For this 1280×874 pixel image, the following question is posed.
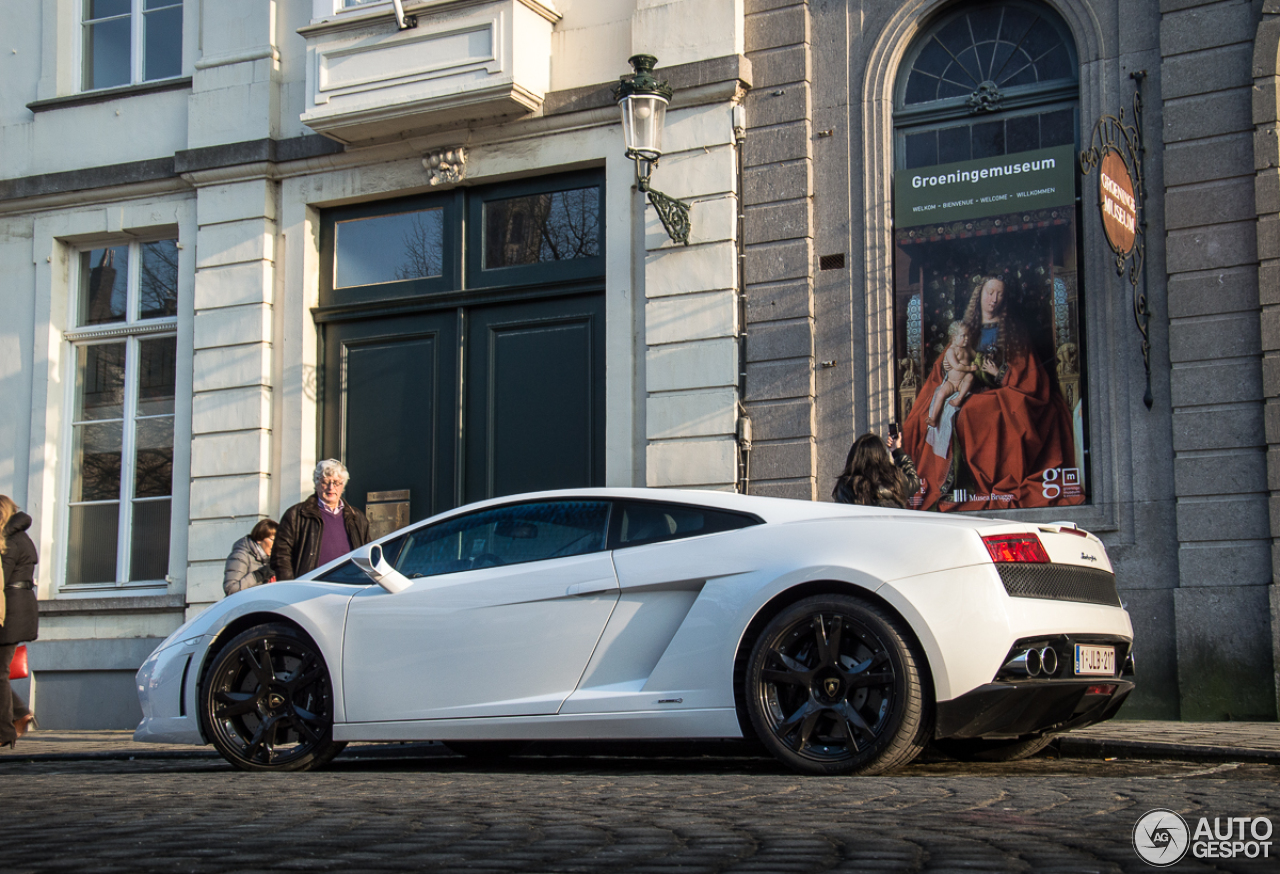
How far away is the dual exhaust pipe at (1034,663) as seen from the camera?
5.62 meters

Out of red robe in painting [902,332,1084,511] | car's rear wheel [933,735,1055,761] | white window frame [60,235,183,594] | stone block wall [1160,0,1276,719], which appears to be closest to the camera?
car's rear wheel [933,735,1055,761]

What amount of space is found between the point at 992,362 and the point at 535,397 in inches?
153

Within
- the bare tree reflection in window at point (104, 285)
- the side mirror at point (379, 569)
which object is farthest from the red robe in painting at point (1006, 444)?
the bare tree reflection in window at point (104, 285)

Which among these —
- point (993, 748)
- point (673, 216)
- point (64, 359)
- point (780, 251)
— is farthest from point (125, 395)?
point (993, 748)

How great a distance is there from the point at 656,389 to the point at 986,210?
2895mm

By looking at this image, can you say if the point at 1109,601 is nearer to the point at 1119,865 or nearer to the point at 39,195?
the point at 1119,865

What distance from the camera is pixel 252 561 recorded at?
10664 millimetres

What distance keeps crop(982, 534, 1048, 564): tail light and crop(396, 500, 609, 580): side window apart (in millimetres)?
1726

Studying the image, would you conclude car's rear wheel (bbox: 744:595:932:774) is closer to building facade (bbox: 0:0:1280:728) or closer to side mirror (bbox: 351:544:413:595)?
side mirror (bbox: 351:544:413:595)

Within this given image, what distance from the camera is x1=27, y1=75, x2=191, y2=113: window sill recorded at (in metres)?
14.0

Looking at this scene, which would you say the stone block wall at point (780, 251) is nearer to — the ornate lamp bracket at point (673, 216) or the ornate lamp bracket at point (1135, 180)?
the ornate lamp bracket at point (673, 216)

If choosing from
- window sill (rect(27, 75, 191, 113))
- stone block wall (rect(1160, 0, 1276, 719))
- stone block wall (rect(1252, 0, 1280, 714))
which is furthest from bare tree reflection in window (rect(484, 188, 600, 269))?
stone block wall (rect(1252, 0, 1280, 714))

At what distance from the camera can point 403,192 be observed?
1299 cm

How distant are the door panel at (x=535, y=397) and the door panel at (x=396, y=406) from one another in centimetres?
25
